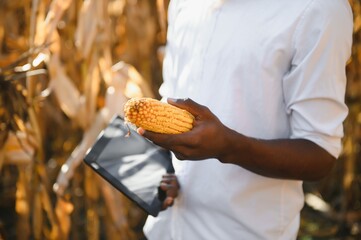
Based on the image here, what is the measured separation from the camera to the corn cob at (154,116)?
3.32ft

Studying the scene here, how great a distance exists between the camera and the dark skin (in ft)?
3.37

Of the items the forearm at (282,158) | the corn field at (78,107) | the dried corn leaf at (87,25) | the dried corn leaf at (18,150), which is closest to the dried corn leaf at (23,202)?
the corn field at (78,107)

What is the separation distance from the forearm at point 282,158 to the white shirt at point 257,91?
1.0 inches

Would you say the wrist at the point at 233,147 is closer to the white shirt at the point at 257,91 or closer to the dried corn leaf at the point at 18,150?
the white shirt at the point at 257,91

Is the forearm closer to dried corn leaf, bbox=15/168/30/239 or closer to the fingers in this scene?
the fingers

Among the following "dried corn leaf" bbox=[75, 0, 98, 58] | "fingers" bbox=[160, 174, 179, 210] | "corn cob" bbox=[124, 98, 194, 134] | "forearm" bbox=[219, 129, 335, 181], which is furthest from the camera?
"dried corn leaf" bbox=[75, 0, 98, 58]

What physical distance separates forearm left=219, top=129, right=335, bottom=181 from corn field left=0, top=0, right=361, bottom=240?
2.55 feet

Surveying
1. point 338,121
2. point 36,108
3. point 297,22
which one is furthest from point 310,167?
point 36,108

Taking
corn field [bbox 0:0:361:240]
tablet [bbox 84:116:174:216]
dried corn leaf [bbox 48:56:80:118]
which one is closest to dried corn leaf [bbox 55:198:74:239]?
corn field [bbox 0:0:361:240]

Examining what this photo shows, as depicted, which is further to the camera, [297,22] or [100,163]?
[100,163]

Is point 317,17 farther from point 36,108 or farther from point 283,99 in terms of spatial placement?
point 36,108

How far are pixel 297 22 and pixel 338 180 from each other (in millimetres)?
2106

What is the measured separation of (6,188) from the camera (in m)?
2.83

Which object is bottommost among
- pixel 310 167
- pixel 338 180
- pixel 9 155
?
pixel 338 180
